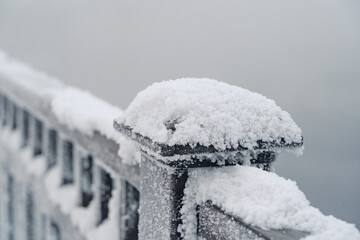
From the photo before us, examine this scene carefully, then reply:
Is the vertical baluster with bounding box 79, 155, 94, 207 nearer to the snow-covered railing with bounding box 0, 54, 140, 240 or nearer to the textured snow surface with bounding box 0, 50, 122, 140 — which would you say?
the snow-covered railing with bounding box 0, 54, 140, 240

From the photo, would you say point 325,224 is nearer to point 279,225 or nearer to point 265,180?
point 279,225

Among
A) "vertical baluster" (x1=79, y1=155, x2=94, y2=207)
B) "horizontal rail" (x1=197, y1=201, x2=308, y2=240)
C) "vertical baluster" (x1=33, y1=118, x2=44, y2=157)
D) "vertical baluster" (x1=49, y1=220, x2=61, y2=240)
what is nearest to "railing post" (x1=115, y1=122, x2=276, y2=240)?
"horizontal rail" (x1=197, y1=201, x2=308, y2=240)

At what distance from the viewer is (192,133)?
151cm

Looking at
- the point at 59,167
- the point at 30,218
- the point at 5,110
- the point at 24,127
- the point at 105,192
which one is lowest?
the point at 30,218

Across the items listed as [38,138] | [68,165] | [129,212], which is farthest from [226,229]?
[38,138]

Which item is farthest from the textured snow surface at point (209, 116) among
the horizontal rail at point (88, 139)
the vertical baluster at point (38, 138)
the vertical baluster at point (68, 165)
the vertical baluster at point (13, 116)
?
the vertical baluster at point (13, 116)

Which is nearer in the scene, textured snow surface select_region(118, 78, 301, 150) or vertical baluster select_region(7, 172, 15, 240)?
textured snow surface select_region(118, 78, 301, 150)

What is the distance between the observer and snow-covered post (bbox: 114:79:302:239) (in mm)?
1526

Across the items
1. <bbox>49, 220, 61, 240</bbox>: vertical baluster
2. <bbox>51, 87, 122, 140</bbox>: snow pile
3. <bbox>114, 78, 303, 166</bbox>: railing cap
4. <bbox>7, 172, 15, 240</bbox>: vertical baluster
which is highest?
<bbox>114, 78, 303, 166</bbox>: railing cap

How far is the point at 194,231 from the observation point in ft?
5.43

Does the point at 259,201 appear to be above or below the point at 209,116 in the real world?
below

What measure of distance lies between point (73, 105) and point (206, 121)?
8.22 ft

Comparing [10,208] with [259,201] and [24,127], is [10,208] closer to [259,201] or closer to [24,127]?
[24,127]

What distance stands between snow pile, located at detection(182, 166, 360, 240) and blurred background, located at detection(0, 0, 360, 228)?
28.8 metres
